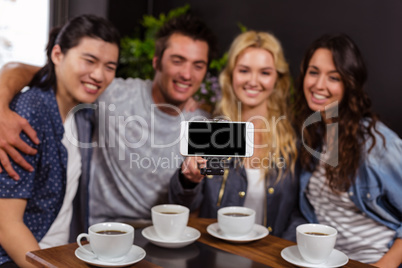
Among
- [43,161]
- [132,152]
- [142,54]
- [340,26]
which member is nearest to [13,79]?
[43,161]

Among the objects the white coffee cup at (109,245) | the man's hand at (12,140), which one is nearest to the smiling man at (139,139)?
the man's hand at (12,140)

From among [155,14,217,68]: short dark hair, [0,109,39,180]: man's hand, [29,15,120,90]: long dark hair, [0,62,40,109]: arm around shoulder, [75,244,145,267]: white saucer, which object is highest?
[155,14,217,68]: short dark hair

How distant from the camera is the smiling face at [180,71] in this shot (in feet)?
7.57

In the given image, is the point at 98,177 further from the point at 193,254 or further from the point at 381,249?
the point at 381,249

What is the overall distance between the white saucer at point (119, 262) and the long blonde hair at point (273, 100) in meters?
1.05

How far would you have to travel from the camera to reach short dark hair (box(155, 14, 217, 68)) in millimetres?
2365

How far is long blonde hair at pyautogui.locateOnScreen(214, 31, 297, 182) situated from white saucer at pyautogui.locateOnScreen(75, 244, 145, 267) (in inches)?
41.2

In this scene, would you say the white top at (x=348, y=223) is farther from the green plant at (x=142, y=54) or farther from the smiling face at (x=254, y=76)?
the green plant at (x=142, y=54)

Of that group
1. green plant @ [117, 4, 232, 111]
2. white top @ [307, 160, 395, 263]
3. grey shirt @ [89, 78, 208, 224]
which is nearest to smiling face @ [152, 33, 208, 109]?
grey shirt @ [89, 78, 208, 224]

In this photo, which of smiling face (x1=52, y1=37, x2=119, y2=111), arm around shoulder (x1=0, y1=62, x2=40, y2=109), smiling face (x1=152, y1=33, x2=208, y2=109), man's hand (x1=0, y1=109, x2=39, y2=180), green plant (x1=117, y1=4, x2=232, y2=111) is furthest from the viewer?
green plant (x1=117, y1=4, x2=232, y2=111)

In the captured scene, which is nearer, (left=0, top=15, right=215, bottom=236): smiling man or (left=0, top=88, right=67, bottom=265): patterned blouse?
(left=0, top=88, right=67, bottom=265): patterned blouse

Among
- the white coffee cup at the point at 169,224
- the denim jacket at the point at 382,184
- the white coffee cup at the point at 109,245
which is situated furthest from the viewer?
the denim jacket at the point at 382,184

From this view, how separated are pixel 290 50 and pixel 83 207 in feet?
5.73

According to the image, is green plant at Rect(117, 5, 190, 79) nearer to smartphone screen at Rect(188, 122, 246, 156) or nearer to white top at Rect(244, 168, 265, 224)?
white top at Rect(244, 168, 265, 224)
